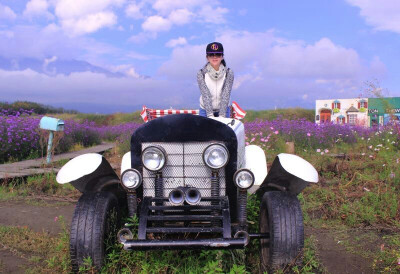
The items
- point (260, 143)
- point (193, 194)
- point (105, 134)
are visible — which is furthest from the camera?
point (105, 134)

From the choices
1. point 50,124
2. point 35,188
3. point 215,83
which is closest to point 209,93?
point 215,83

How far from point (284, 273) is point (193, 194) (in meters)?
1.00

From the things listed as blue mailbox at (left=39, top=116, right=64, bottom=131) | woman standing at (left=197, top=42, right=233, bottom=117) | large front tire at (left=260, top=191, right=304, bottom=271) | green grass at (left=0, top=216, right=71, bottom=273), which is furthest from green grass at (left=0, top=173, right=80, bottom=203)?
large front tire at (left=260, top=191, right=304, bottom=271)

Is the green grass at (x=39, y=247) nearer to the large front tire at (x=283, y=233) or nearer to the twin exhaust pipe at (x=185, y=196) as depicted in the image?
the twin exhaust pipe at (x=185, y=196)

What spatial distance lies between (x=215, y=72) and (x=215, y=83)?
0.47ft

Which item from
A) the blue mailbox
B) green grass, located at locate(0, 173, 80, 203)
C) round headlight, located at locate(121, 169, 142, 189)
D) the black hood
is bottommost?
green grass, located at locate(0, 173, 80, 203)

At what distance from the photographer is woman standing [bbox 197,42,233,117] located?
185 inches

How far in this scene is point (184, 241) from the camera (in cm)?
287

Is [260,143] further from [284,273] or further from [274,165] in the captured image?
[284,273]

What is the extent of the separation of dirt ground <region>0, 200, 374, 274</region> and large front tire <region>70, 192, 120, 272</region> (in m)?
0.85

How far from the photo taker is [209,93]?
4.74m

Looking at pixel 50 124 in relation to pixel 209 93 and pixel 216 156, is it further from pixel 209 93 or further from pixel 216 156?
pixel 216 156

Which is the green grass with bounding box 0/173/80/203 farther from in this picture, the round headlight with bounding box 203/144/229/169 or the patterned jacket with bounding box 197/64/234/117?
the round headlight with bounding box 203/144/229/169

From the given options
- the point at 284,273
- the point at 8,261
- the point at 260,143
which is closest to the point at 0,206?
the point at 8,261
